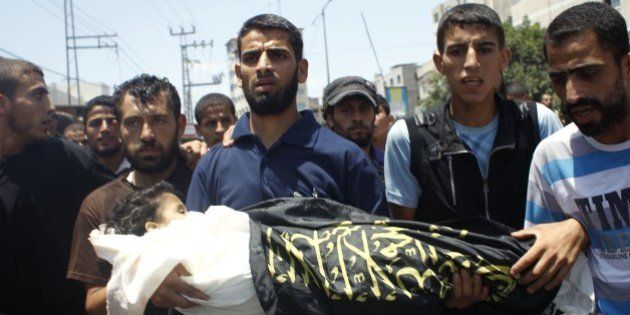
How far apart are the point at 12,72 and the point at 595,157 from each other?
3.18 m

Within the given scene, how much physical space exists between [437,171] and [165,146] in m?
1.59

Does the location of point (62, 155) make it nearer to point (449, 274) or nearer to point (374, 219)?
point (374, 219)

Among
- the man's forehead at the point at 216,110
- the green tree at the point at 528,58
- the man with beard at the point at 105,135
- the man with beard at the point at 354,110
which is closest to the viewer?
the man with beard at the point at 354,110

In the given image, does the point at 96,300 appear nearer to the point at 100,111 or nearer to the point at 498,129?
the point at 498,129

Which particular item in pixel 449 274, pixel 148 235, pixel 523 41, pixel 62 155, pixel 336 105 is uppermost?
pixel 523 41

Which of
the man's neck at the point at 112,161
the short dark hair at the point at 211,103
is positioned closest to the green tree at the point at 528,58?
the short dark hair at the point at 211,103

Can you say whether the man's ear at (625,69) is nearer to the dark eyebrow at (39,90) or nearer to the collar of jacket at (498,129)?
the collar of jacket at (498,129)

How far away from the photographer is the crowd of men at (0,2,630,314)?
2180 millimetres

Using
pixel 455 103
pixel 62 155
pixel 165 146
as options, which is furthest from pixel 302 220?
pixel 62 155

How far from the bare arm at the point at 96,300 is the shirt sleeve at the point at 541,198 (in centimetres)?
186

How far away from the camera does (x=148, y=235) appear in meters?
2.29

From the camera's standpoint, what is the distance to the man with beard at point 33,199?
3.25 m

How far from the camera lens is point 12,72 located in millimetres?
3518

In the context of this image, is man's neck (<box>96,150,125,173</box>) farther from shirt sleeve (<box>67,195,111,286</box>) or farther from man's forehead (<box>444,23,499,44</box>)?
man's forehead (<box>444,23,499,44</box>)
